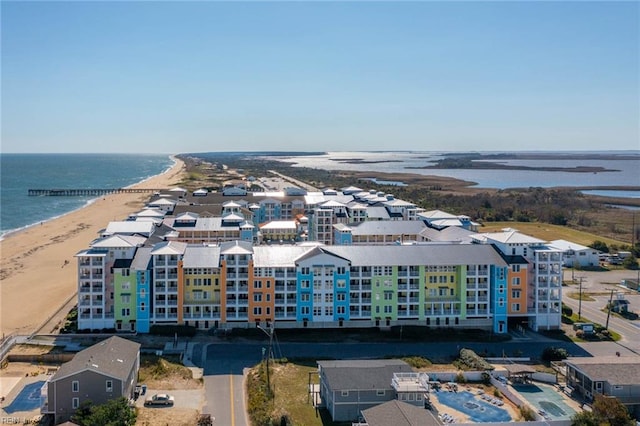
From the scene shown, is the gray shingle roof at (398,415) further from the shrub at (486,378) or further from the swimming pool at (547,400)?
the shrub at (486,378)

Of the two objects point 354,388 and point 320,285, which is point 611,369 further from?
point 320,285

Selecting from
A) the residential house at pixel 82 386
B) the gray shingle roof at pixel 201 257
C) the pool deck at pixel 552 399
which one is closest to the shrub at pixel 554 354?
the pool deck at pixel 552 399

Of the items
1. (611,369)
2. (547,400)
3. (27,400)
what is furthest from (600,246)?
(27,400)

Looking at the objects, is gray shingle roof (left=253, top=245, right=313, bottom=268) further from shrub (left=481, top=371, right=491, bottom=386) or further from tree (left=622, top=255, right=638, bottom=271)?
tree (left=622, top=255, right=638, bottom=271)

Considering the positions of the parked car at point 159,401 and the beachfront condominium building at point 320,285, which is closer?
the parked car at point 159,401

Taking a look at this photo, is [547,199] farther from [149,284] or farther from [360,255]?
[149,284]

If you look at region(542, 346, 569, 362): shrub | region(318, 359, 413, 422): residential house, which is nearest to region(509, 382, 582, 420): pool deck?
region(542, 346, 569, 362): shrub
